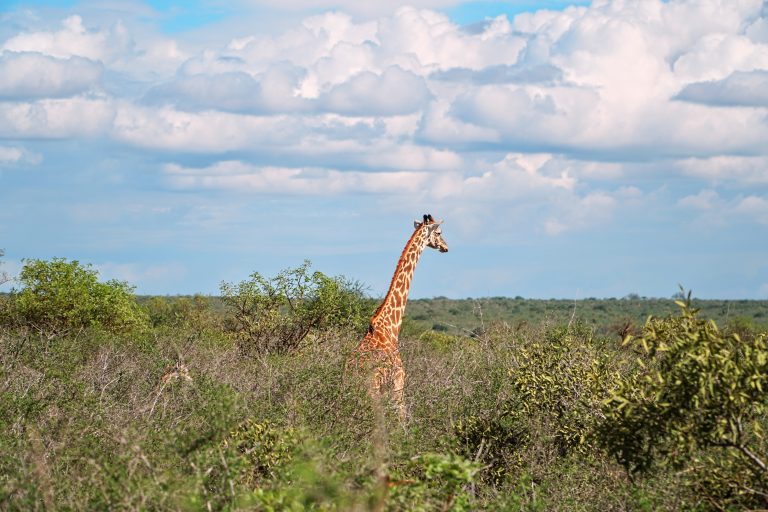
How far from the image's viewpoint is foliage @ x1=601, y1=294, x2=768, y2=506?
305 inches

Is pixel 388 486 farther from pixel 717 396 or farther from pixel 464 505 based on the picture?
pixel 717 396

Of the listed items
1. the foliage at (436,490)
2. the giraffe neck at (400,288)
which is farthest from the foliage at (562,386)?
the foliage at (436,490)

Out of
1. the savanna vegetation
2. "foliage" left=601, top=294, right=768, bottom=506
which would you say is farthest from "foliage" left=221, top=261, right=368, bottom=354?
"foliage" left=601, top=294, right=768, bottom=506

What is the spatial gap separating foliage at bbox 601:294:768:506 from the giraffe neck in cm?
622

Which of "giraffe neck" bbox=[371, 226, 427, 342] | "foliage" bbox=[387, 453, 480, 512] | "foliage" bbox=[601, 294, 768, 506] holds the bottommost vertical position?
→ "foliage" bbox=[387, 453, 480, 512]

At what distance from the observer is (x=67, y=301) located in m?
20.7

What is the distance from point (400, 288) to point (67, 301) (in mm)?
8043

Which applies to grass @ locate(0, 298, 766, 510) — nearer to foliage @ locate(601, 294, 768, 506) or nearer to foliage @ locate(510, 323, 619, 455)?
foliage @ locate(510, 323, 619, 455)

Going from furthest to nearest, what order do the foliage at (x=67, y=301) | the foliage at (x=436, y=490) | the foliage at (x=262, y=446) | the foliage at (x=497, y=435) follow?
1. the foliage at (x=67, y=301)
2. the foliage at (x=497, y=435)
3. the foliage at (x=262, y=446)
4. the foliage at (x=436, y=490)

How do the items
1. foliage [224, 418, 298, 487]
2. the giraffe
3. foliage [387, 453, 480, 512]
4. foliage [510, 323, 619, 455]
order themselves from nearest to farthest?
1. foliage [387, 453, 480, 512]
2. foliage [224, 418, 298, 487]
3. foliage [510, 323, 619, 455]
4. the giraffe

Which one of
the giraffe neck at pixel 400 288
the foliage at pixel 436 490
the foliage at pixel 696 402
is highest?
the giraffe neck at pixel 400 288

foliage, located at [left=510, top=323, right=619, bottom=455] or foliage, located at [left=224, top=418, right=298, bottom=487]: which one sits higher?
foliage, located at [left=510, top=323, right=619, bottom=455]

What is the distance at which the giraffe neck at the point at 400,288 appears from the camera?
48.2ft

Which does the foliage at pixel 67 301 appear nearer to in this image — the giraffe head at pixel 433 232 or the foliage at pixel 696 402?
the giraffe head at pixel 433 232
